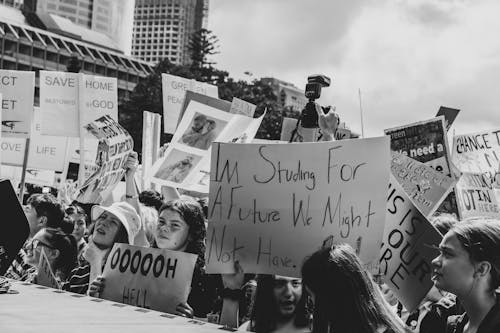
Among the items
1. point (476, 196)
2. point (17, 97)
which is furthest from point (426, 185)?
point (17, 97)

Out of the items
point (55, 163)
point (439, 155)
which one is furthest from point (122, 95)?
point (439, 155)

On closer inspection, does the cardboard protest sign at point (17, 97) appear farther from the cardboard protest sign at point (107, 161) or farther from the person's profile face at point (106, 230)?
the person's profile face at point (106, 230)

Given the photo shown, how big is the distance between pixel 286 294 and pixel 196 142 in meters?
3.63

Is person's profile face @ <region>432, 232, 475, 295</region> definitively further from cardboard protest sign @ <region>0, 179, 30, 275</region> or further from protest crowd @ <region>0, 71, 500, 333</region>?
cardboard protest sign @ <region>0, 179, 30, 275</region>

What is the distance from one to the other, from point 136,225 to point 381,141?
1.81m

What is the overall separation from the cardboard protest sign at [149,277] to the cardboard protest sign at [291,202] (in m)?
0.16

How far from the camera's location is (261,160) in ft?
10.6

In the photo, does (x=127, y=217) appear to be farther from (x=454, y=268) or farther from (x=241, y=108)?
(x=241, y=108)

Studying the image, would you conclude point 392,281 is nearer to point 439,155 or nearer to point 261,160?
point 261,160

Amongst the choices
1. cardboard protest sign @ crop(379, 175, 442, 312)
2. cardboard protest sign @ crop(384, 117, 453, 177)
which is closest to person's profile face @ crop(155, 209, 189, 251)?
cardboard protest sign @ crop(379, 175, 442, 312)

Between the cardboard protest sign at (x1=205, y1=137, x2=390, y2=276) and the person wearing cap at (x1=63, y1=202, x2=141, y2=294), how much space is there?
95cm

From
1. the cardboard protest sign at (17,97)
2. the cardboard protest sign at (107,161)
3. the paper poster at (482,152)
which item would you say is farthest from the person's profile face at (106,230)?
the cardboard protest sign at (17,97)

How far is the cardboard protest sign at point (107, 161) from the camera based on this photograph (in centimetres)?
678

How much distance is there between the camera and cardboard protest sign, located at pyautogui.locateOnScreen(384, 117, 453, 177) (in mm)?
5781
